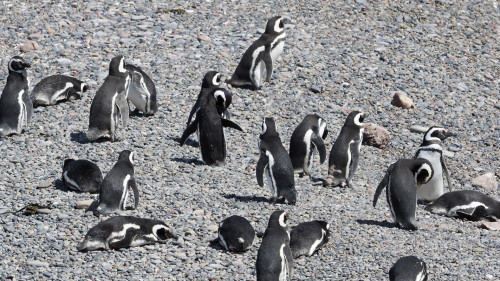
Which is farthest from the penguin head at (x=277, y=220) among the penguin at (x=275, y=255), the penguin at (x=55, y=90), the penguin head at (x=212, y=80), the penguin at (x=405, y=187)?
the penguin at (x=55, y=90)

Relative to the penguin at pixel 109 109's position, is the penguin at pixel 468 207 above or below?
below

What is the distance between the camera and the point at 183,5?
15.2 meters

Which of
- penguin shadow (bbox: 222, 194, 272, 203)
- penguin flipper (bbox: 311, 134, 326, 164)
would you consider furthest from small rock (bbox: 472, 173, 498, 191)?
penguin shadow (bbox: 222, 194, 272, 203)

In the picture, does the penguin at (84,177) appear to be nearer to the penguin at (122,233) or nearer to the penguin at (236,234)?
the penguin at (122,233)

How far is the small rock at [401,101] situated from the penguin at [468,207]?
3159 millimetres

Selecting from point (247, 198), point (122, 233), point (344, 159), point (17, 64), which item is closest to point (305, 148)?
point (344, 159)

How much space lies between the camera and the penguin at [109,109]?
34.7 feet

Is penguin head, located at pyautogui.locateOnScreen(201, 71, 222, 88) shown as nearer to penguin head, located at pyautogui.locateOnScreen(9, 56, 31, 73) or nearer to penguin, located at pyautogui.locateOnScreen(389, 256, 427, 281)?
penguin head, located at pyautogui.locateOnScreen(9, 56, 31, 73)

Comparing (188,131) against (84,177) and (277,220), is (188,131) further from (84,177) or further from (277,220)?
(277,220)

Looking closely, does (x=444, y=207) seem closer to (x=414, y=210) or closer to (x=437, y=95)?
(x=414, y=210)

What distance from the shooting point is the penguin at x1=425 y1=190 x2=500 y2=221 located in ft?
31.8

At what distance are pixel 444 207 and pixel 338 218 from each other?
4.69ft

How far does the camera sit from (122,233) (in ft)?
25.7

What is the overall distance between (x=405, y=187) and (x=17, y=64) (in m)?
4.88
